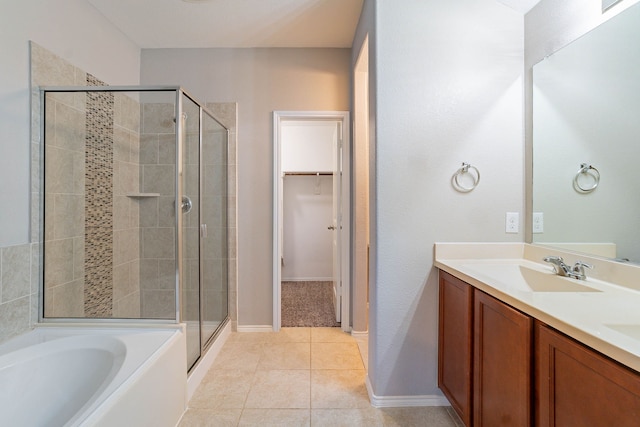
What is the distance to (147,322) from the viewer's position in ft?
5.69

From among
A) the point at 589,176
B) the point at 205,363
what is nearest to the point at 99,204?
the point at 205,363

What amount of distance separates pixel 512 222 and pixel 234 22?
2.46m

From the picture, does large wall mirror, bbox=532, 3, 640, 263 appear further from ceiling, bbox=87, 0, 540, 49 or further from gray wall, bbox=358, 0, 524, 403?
ceiling, bbox=87, 0, 540, 49

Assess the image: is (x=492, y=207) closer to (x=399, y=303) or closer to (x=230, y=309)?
(x=399, y=303)

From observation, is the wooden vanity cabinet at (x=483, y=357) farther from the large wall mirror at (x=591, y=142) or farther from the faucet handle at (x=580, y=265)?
the large wall mirror at (x=591, y=142)

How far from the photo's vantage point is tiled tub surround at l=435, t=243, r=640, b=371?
0.76 meters

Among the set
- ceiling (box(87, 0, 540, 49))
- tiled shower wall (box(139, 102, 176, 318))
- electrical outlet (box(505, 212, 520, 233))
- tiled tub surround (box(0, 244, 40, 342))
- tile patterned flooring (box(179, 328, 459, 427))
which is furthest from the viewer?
ceiling (box(87, 0, 540, 49))

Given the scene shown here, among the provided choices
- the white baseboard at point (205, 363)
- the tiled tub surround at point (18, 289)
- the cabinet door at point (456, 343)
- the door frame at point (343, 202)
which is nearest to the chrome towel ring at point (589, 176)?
the cabinet door at point (456, 343)

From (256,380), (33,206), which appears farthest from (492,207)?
(33,206)

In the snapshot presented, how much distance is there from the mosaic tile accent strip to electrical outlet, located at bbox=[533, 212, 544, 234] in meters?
2.83

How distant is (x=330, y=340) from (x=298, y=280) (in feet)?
6.58

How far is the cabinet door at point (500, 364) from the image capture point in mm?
1019

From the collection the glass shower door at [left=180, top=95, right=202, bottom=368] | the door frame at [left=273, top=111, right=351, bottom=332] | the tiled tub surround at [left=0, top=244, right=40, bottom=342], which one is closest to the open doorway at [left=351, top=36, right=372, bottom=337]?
the door frame at [left=273, top=111, right=351, bottom=332]

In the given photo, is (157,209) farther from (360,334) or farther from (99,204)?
(360,334)
